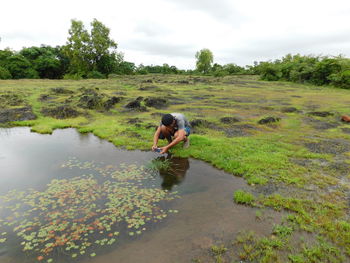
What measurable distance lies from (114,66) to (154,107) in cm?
4517

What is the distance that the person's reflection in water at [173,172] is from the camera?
6.69 m

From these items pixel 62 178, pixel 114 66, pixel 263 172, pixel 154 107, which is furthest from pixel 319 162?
pixel 114 66

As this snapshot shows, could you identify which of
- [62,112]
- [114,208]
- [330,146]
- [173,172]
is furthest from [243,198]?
[62,112]

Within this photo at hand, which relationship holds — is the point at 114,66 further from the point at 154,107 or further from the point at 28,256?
the point at 28,256

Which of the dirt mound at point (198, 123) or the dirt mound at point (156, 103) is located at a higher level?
the dirt mound at point (156, 103)

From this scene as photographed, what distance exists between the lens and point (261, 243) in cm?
432

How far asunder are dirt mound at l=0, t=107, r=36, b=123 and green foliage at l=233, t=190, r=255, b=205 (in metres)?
13.0

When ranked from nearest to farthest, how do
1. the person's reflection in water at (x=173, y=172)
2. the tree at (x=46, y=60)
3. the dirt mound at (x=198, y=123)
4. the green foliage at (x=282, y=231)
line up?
1. the green foliage at (x=282, y=231)
2. the person's reflection in water at (x=173, y=172)
3. the dirt mound at (x=198, y=123)
4. the tree at (x=46, y=60)

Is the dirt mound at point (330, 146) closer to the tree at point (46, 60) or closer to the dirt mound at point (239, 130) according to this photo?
the dirt mound at point (239, 130)

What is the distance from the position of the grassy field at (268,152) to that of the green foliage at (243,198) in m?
0.02

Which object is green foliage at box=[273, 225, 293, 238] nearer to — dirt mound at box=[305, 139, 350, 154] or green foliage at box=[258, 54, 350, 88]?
dirt mound at box=[305, 139, 350, 154]

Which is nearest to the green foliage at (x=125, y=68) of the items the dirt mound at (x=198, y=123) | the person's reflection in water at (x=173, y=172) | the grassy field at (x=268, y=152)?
the grassy field at (x=268, y=152)

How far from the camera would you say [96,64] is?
182 ft

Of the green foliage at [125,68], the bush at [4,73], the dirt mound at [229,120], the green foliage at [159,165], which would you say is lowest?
the green foliage at [159,165]
